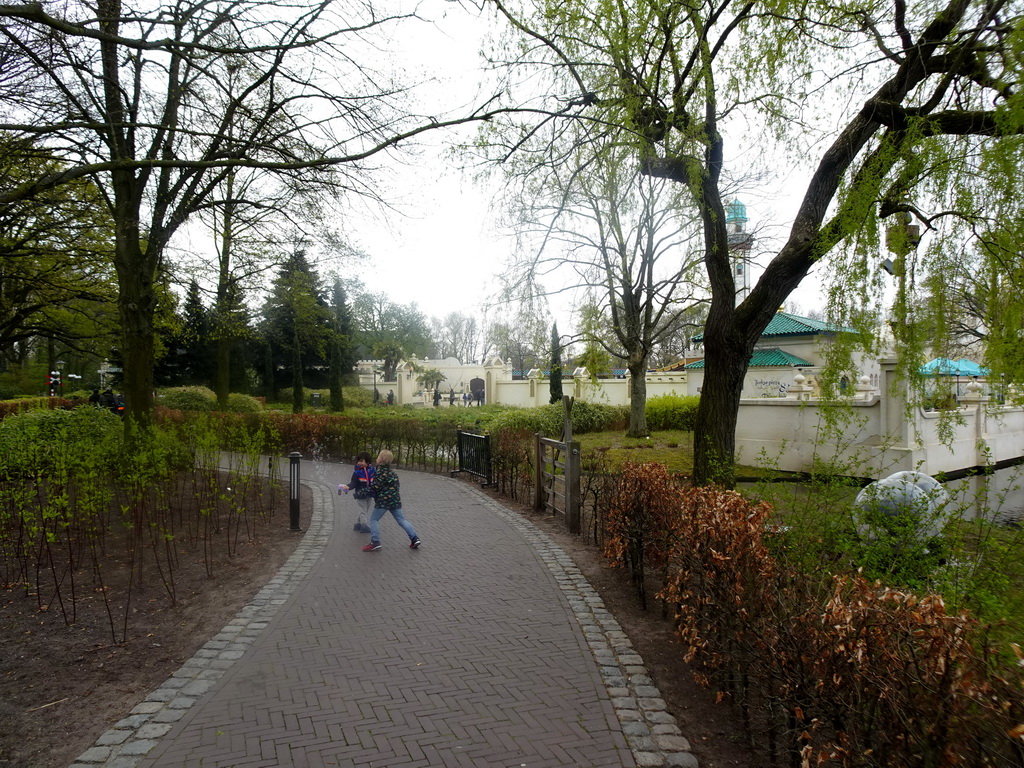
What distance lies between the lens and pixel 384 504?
7.88 m

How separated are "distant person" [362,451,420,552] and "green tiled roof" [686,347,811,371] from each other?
25362 millimetres

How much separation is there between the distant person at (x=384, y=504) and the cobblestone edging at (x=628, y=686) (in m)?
2.03

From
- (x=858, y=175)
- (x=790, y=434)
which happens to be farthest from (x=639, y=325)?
(x=858, y=175)

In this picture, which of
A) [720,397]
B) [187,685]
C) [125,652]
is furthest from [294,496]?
[720,397]


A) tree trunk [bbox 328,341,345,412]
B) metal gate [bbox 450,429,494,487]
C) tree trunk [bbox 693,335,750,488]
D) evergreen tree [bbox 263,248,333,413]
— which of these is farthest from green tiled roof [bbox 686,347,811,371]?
tree trunk [bbox 693,335,750,488]

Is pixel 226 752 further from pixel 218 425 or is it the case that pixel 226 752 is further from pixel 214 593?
pixel 218 425

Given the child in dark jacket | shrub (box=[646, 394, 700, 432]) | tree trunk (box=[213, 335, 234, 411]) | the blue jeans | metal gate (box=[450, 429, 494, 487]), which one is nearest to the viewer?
the blue jeans

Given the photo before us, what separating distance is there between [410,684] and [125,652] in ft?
7.32

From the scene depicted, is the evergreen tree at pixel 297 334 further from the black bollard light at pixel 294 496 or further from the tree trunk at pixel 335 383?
the black bollard light at pixel 294 496

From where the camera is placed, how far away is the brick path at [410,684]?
3322 millimetres

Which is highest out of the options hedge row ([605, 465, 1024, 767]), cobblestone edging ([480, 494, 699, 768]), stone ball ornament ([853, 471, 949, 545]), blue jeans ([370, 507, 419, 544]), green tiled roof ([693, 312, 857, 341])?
green tiled roof ([693, 312, 857, 341])

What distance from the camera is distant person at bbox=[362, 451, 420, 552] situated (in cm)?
775

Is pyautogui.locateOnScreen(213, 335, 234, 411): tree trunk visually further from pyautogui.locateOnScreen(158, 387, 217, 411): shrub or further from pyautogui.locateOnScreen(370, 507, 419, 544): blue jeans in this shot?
pyautogui.locateOnScreen(370, 507, 419, 544): blue jeans

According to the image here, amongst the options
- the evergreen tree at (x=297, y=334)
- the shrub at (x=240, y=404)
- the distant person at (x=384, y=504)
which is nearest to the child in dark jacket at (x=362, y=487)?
the distant person at (x=384, y=504)
